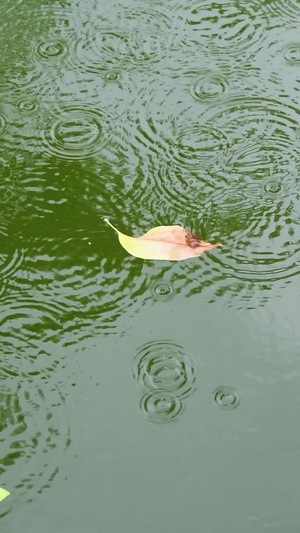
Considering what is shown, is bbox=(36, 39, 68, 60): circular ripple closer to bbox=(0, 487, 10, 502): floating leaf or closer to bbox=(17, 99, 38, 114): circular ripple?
bbox=(17, 99, 38, 114): circular ripple

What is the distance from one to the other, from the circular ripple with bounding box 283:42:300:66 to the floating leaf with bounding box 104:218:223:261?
625 mm

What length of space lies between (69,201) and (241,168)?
390 millimetres

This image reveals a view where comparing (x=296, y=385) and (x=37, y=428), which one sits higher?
(x=296, y=385)

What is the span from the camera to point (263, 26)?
2.38 meters

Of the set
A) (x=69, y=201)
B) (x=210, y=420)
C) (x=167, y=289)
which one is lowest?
(x=210, y=420)

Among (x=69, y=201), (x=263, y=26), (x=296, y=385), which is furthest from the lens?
(x=263, y=26)

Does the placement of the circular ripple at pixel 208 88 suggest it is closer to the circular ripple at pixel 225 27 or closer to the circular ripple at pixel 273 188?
the circular ripple at pixel 225 27

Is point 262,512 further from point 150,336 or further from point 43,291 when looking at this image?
point 43,291

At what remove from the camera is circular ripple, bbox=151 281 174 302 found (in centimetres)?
184

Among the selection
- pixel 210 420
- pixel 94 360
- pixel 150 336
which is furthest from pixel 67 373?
pixel 210 420

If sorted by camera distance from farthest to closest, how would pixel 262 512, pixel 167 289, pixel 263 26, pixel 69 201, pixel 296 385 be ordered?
pixel 263 26, pixel 69 201, pixel 167 289, pixel 296 385, pixel 262 512

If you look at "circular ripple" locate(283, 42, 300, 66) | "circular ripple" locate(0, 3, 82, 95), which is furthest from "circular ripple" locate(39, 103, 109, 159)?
"circular ripple" locate(283, 42, 300, 66)

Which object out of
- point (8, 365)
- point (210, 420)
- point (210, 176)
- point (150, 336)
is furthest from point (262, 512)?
point (210, 176)

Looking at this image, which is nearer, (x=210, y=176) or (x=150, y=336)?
(x=150, y=336)
